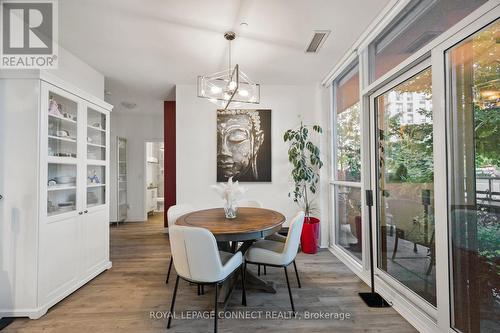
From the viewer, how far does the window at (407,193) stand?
1.99m

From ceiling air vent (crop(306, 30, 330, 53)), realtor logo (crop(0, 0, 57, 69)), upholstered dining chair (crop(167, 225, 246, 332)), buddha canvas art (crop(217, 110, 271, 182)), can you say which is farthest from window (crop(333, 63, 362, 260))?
realtor logo (crop(0, 0, 57, 69))

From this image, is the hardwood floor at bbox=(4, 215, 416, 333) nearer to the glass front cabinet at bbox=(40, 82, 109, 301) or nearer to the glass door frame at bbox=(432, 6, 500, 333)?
the glass front cabinet at bbox=(40, 82, 109, 301)

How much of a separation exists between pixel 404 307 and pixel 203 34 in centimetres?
334

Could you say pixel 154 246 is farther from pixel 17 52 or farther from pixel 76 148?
pixel 17 52

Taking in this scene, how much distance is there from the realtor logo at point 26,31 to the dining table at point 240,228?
230cm

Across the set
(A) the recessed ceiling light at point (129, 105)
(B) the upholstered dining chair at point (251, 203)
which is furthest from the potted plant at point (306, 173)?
(A) the recessed ceiling light at point (129, 105)

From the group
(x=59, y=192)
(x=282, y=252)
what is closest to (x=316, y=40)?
(x=282, y=252)

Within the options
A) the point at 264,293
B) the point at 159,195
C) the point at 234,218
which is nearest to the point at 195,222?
the point at 234,218

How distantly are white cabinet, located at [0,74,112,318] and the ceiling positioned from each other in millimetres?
690

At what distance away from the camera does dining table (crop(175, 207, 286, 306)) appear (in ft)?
6.73

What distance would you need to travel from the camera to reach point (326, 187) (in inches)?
160

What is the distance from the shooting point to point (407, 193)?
223cm

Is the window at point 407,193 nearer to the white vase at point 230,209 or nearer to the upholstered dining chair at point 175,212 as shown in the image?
the white vase at point 230,209

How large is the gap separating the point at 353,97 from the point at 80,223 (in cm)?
379
